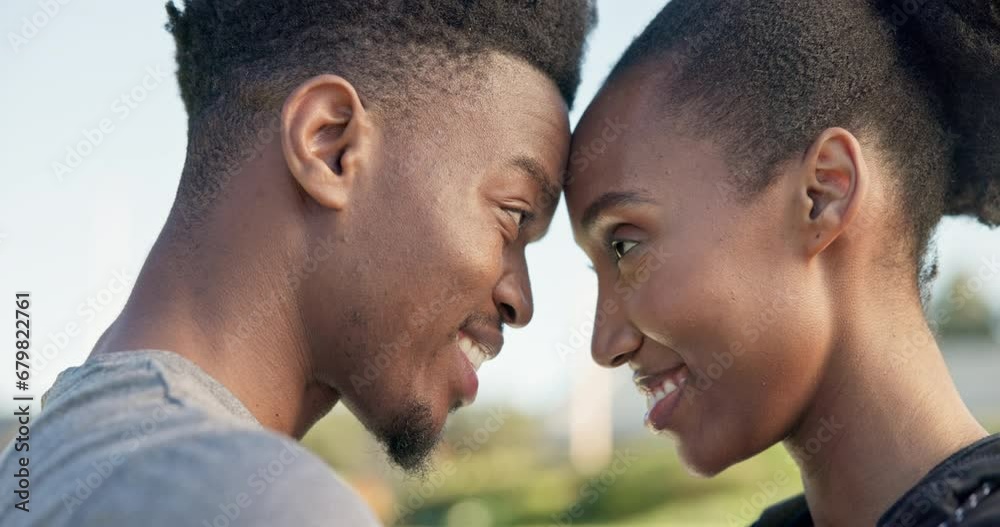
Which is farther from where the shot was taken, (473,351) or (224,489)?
(473,351)

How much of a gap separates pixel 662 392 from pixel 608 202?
0.57 metres

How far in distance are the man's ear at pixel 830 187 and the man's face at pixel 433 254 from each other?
2.27 ft

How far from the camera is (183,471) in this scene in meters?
1.66

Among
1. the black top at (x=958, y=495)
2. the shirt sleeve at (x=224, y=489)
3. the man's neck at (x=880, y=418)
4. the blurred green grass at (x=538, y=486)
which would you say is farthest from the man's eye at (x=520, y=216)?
the blurred green grass at (x=538, y=486)

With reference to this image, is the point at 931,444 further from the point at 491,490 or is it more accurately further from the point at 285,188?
the point at 491,490

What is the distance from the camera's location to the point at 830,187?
9.53 ft

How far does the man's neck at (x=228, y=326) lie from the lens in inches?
91.2

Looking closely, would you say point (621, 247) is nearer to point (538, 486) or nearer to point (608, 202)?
point (608, 202)

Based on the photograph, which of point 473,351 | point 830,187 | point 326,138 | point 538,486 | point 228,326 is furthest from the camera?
point 538,486

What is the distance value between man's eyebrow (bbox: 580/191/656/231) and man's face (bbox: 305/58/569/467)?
0.50 feet

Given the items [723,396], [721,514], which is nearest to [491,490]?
[721,514]

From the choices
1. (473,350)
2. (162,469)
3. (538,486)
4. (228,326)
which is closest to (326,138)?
(228,326)

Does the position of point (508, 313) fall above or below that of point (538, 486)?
above

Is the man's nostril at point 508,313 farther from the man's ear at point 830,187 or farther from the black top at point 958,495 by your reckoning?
the black top at point 958,495
